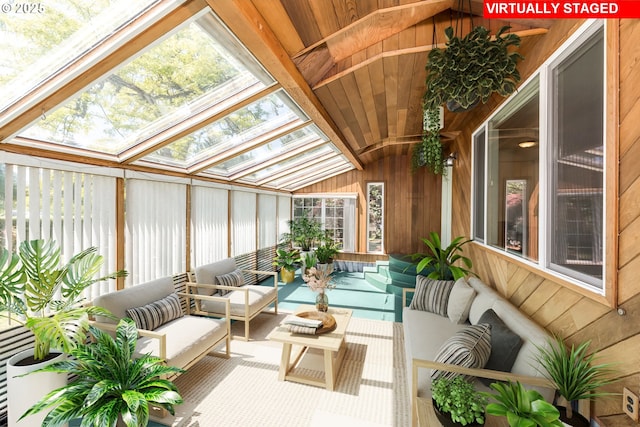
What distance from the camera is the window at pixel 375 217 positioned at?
7027mm

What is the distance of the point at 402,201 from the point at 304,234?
8.66 ft

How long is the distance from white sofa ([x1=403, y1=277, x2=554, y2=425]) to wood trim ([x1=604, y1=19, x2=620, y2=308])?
60 cm

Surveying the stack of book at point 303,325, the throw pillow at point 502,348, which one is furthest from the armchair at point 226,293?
the throw pillow at point 502,348

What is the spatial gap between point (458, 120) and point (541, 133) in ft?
A: 6.99

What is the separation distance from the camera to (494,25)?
6.77 ft

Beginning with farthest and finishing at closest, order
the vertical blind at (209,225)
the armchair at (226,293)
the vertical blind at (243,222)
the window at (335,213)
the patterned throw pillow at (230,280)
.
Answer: the window at (335,213), the vertical blind at (243,222), the vertical blind at (209,225), the patterned throw pillow at (230,280), the armchair at (226,293)

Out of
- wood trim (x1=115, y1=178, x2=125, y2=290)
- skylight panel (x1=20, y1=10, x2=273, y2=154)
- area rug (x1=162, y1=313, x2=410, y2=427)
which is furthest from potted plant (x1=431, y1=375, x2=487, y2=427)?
wood trim (x1=115, y1=178, x2=125, y2=290)

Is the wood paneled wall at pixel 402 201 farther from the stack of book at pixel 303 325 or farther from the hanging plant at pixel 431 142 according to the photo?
the stack of book at pixel 303 325

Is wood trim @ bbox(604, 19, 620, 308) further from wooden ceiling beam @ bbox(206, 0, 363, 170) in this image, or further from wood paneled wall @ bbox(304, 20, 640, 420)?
wooden ceiling beam @ bbox(206, 0, 363, 170)

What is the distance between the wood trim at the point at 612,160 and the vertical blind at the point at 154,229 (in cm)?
394

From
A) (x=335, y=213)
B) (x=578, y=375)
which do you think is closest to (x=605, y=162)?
(x=578, y=375)

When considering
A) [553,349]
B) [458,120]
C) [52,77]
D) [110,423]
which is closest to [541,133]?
[553,349]

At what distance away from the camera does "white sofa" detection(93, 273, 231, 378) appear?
7.61 feet

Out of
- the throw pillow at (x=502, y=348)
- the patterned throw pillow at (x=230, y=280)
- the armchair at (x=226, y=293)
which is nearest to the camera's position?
the throw pillow at (x=502, y=348)
